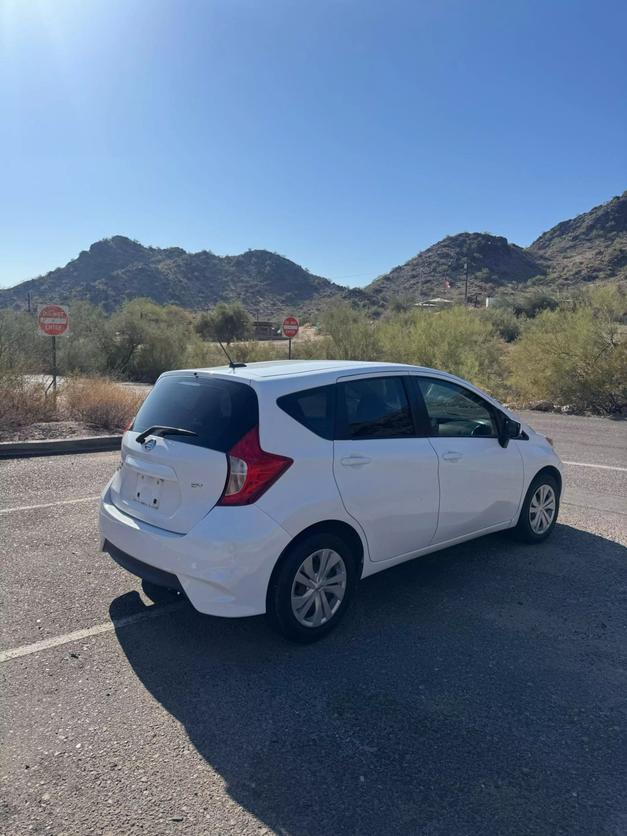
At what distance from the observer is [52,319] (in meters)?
12.4

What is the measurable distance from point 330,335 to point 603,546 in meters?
18.2

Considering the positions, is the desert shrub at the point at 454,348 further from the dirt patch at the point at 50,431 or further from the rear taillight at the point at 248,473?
the rear taillight at the point at 248,473

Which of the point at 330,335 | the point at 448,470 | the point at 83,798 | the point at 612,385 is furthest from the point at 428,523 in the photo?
the point at 330,335

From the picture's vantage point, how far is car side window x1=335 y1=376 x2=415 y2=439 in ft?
13.3

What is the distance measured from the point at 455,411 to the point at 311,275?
11538 cm

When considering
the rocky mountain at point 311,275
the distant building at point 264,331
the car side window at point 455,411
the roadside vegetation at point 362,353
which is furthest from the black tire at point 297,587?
the rocky mountain at point 311,275

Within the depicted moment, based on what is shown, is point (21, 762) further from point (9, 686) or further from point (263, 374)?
point (263, 374)

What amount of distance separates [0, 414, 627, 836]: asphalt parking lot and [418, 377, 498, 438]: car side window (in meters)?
1.16

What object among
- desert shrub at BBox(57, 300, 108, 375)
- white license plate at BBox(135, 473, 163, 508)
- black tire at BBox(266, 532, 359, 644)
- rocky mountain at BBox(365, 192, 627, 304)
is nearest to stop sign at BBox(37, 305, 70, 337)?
desert shrub at BBox(57, 300, 108, 375)

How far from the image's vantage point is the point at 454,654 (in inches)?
146

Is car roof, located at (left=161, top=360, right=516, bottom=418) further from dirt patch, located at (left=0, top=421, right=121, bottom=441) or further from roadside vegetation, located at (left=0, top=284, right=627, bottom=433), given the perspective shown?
roadside vegetation, located at (left=0, top=284, right=627, bottom=433)

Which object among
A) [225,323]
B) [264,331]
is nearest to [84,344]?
[225,323]

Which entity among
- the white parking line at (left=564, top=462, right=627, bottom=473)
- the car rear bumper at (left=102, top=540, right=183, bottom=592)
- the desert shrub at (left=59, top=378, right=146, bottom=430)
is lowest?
the white parking line at (left=564, top=462, right=627, bottom=473)

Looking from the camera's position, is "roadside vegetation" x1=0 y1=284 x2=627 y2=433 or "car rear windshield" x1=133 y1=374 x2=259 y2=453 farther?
"roadside vegetation" x1=0 y1=284 x2=627 y2=433
